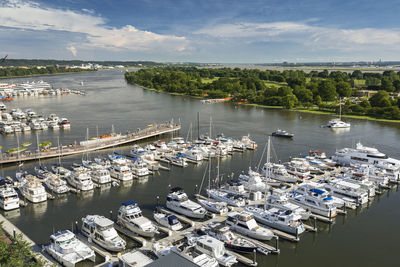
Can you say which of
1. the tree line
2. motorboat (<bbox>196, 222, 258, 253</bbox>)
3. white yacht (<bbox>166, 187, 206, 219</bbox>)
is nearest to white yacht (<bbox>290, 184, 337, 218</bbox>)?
motorboat (<bbox>196, 222, 258, 253</bbox>)

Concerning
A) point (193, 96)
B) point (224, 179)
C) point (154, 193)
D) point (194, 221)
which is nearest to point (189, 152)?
point (224, 179)

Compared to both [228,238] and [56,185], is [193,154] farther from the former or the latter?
[228,238]

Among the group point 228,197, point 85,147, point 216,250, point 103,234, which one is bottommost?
point 228,197

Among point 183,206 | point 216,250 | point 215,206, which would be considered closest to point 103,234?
point 183,206

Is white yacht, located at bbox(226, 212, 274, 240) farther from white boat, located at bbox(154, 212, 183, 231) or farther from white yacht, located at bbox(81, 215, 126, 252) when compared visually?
white yacht, located at bbox(81, 215, 126, 252)

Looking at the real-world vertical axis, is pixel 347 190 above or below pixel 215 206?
above

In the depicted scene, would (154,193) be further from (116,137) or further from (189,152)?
(116,137)

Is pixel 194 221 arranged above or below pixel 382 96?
below
